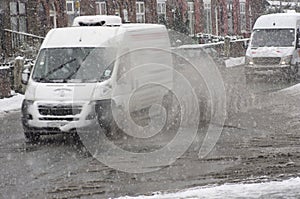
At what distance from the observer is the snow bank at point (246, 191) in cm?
823

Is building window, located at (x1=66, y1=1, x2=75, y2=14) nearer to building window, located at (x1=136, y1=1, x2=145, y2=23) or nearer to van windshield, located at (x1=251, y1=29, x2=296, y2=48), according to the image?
building window, located at (x1=136, y1=1, x2=145, y2=23)

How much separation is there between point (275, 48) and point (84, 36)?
41.4 ft

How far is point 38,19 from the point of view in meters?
35.7

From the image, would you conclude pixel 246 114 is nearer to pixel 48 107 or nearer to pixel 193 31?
pixel 48 107

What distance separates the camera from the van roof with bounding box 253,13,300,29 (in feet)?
85.7

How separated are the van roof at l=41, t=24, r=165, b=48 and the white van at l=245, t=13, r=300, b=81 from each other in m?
11.5

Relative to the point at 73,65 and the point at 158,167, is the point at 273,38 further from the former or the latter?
the point at 158,167

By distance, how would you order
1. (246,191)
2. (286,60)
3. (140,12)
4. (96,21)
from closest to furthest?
(246,191)
(96,21)
(286,60)
(140,12)

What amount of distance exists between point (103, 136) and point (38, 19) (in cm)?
2348

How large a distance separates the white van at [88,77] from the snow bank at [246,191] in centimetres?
458

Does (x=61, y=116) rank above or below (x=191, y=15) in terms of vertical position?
below

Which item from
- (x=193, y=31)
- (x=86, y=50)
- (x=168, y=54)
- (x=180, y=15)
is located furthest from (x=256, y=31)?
(x=193, y=31)

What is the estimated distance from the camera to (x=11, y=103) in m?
20.9

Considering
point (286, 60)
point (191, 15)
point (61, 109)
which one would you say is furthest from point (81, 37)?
point (191, 15)
